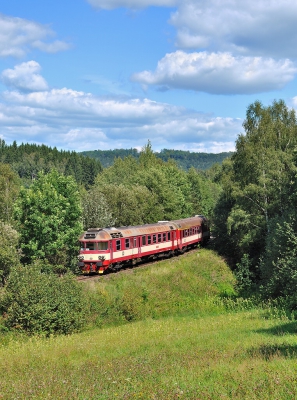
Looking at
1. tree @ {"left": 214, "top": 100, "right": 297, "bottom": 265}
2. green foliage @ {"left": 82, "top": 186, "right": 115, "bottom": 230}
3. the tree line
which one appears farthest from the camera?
green foliage @ {"left": 82, "top": 186, "right": 115, "bottom": 230}

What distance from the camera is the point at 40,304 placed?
2516 cm

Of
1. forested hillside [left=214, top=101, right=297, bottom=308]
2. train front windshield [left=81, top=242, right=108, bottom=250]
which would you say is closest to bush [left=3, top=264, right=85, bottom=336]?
train front windshield [left=81, top=242, right=108, bottom=250]

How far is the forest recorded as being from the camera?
26.5 m

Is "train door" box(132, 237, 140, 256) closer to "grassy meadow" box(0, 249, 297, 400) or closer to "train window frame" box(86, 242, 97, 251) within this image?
"grassy meadow" box(0, 249, 297, 400)

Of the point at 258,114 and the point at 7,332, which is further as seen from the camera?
the point at 258,114

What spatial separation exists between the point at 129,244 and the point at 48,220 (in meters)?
7.32

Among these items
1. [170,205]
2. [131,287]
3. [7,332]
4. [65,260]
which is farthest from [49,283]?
[170,205]

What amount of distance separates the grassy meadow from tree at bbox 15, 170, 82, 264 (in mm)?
7048

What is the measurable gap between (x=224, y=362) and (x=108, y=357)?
5.04 metres

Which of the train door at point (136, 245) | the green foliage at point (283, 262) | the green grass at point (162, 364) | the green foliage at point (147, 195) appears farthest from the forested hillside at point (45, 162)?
the green grass at point (162, 364)

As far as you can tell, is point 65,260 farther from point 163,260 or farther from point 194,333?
point 194,333

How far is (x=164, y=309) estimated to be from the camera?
111 ft

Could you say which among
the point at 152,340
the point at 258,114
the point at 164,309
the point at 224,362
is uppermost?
the point at 258,114

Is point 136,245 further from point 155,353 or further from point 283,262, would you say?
point 155,353
